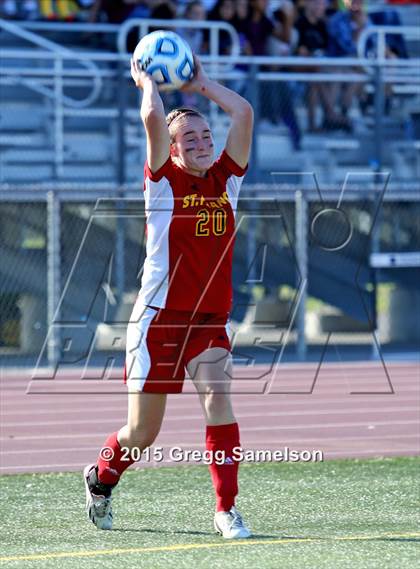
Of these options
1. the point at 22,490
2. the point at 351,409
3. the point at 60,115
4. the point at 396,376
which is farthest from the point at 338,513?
the point at 60,115

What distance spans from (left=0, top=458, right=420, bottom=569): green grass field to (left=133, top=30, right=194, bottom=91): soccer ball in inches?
83.7

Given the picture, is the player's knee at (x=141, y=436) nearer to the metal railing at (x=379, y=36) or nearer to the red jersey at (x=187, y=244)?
the red jersey at (x=187, y=244)

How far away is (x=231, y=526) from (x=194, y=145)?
5.72ft

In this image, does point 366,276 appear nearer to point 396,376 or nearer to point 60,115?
point 396,376

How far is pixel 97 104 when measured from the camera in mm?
16406

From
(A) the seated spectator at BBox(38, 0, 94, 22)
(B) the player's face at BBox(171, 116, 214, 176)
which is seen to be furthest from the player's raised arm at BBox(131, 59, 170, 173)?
(A) the seated spectator at BBox(38, 0, 94, 22)

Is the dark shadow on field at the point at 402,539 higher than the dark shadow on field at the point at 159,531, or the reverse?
the dark shadow on field at the point at 402,539

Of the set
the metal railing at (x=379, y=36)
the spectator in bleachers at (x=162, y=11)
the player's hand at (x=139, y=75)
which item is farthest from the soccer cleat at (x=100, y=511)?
the spectator in bleachers at (x=162, y=11)

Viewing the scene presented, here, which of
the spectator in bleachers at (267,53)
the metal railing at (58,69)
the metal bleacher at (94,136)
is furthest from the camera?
the spectator in bleachers at (267,53)

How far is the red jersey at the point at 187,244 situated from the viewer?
5949 mm

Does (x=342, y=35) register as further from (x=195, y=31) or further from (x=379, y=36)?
(x=195, y=31)

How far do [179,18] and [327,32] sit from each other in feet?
6.99

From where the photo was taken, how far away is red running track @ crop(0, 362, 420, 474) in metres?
9.23

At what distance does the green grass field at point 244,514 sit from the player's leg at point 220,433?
0.33ft
